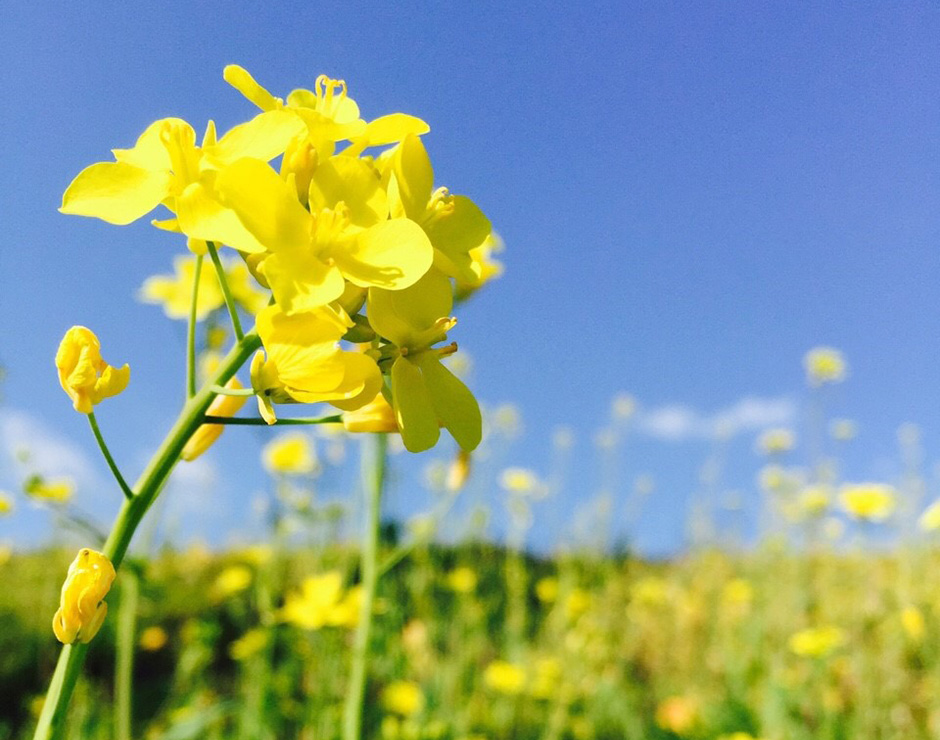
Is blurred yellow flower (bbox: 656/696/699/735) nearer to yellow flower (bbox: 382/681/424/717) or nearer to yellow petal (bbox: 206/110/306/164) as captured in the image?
yellow flower (bbox: 382/681/424/717)

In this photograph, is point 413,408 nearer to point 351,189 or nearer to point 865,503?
point 351,189

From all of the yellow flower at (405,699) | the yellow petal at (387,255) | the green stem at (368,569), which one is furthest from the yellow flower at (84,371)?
the yellow flower at (405,699)

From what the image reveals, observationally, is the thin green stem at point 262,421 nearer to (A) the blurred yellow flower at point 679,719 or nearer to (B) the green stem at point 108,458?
(B) the green stem at point 108,458


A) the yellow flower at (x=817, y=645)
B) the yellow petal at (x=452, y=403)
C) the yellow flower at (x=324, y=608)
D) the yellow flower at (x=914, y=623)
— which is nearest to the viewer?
the yellow petal at (x=452, y=403)

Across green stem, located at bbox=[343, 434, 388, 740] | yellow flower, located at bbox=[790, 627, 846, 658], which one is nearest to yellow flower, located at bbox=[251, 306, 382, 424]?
green stem, located at bbox=[343, 434, 388, 740]

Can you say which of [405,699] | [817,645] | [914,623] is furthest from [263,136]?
[914,623]

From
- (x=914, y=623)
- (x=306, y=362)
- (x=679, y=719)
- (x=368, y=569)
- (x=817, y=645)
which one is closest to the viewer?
(x=306, y=362)
